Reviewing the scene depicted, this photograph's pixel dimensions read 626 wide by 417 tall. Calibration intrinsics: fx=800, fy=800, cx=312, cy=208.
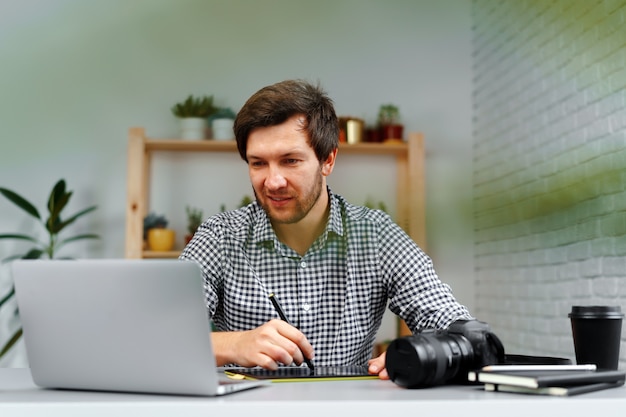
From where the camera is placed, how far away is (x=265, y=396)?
0.99 metres

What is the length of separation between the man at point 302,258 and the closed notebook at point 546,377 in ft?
2.42

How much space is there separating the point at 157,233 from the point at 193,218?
19 cm

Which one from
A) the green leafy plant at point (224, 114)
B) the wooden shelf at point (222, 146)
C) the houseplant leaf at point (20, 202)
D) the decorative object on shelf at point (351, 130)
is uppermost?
the green leafy plant at point (224, 114)

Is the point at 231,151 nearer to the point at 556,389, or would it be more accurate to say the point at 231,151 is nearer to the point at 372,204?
the point at 372,204

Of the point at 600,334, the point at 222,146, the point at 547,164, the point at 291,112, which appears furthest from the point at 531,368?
the point at 222,146

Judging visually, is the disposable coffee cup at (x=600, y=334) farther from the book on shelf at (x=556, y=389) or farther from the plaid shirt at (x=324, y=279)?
the plaid shirt at (x=324, y=279)

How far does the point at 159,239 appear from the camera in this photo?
12.3 feet

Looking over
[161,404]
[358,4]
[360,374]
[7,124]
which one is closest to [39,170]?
[7,124]

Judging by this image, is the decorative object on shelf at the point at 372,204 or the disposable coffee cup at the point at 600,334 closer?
the disposable coffee cup at the point at 600,334

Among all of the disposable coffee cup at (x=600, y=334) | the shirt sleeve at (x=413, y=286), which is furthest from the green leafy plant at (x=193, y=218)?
the disposable coffee cup at (x=600, y=334)

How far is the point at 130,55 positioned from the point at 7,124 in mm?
688

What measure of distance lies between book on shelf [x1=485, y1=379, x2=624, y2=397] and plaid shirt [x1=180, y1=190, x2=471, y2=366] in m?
0.76

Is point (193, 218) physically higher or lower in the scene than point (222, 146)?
lower

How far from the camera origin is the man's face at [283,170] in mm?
1883
